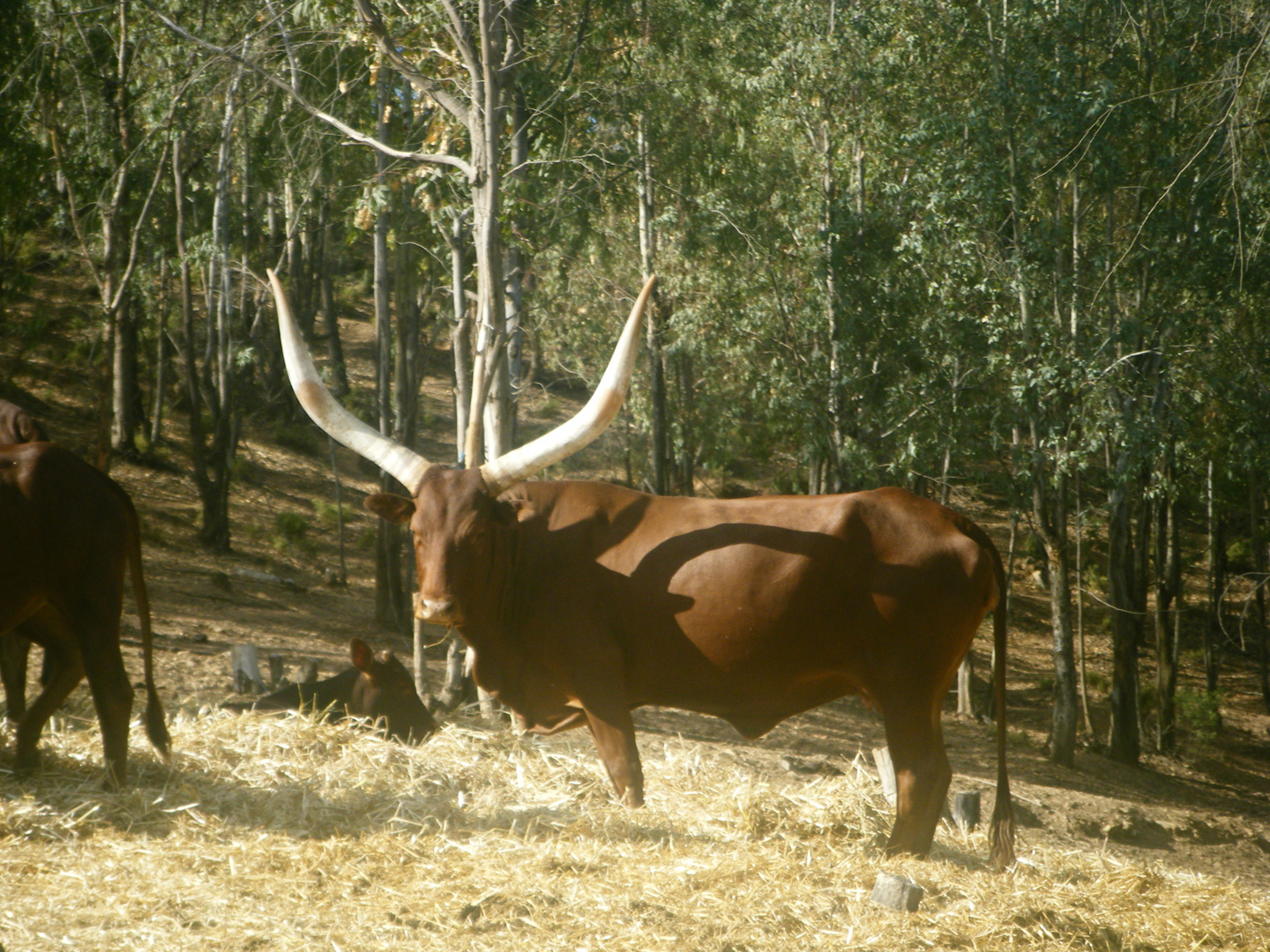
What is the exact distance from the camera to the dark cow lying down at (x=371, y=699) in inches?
249

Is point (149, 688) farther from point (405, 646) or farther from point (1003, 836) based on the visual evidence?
point (405, 646)

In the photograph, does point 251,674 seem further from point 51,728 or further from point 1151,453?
point 1151,453

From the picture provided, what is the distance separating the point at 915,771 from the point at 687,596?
3.70ft

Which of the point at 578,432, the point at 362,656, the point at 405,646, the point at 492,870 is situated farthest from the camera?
the point at 405,646

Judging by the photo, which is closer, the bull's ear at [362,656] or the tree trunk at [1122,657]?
the bull's ear at [362,656]

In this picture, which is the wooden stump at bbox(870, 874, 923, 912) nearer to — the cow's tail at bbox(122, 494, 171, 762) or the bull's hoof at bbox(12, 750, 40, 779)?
the cow's tail at bbox(122, 494, 171, 762)

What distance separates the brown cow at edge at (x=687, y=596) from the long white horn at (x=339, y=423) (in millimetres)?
10

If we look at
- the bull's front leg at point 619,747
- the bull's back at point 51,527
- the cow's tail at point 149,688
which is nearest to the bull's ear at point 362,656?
the cow's tail at point 149,688

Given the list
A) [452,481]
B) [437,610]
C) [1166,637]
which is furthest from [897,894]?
[1166,637]

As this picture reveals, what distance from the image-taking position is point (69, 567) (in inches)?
185

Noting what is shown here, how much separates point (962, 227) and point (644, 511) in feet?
22.7

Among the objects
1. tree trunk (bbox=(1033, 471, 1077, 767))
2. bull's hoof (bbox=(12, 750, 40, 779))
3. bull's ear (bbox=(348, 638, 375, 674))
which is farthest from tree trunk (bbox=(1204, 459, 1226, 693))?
bull's hoof (bbox=(12, 750, 40, 779))

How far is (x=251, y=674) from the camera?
25.7 ft

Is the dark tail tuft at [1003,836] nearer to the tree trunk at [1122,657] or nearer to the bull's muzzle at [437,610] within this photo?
the bull's muzzle at [437,610]
